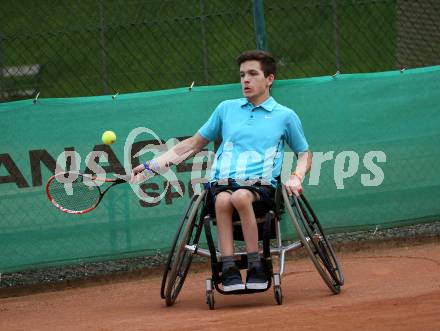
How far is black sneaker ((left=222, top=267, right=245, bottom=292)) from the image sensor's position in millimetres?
5805

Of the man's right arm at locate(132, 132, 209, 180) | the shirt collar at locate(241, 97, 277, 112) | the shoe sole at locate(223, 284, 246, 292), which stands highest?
the shirt collar at locate(241, 97, 277, 112)

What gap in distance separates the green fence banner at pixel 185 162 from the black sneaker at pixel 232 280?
5.69ft

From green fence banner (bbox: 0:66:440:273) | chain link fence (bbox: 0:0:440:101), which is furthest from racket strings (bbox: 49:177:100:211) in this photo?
chain link fence (bbox: 0:0:440:101)

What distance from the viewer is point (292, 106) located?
7.63 m

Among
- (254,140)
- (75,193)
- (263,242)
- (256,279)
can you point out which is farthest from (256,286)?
(75,193)

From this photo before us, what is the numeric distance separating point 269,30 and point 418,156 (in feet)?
15.4

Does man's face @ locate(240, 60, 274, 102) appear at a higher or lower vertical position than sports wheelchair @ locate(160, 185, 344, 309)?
higher

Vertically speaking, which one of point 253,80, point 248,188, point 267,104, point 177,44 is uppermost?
point 177,44

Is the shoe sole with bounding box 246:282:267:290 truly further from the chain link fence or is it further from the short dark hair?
the chain link fence

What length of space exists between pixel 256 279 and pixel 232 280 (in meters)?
0.14

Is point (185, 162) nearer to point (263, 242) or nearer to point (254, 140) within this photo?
point (254, 140)

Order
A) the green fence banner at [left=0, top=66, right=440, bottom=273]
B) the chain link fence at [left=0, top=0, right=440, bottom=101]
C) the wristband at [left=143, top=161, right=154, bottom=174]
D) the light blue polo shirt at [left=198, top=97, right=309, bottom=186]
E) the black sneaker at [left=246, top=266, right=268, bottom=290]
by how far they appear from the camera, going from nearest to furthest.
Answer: the black sneaker at [left=246, top=266, right=268, bottom=290] → the light blue polo shirt at [left=198, top=97, right=309, bottom=186] → the wristband at [left=143, top=161, right=154, bottom=174] → the green fence banner at [left=0, top=66, right=440, bottom=273] → the chain link fence at [left=0, top=0, right=440, bottom=101]

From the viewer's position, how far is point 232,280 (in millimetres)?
5816

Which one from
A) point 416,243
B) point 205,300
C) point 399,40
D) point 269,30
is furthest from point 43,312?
point 269,30
